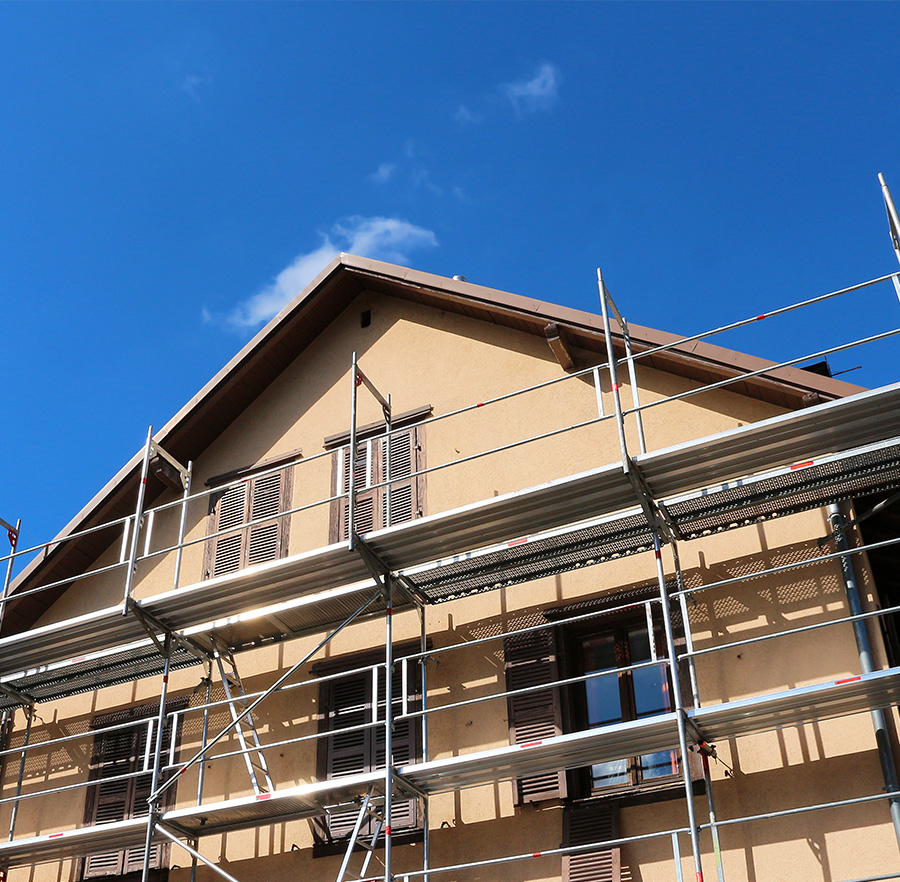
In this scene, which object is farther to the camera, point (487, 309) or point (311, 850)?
point (487, 309)

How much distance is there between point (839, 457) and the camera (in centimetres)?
1020

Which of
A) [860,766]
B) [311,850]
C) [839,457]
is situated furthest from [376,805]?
[839,457]

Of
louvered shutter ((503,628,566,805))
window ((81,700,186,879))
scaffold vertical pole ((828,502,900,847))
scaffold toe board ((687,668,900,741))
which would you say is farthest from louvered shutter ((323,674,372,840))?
scaffold vertical pole ((828,502,900,847))

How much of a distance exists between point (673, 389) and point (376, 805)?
5094 millimetres

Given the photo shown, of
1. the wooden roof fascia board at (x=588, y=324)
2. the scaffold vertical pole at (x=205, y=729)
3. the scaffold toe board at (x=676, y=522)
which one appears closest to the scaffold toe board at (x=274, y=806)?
the scaffold vertical pole at (x=205, y=729)

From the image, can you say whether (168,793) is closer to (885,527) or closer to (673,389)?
(673,389)

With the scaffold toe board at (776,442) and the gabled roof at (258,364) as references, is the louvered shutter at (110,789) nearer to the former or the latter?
the gabled roof at (258,364)

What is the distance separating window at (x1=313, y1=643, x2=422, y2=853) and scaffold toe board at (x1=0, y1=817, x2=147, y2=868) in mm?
1760

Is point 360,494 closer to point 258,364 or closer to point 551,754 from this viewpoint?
point 258,364

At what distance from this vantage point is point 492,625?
12195 mm

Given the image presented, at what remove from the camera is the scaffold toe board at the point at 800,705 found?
927 centimetres

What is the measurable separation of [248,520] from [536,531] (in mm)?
4530

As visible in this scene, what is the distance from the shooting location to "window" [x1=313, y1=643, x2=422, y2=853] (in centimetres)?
1166

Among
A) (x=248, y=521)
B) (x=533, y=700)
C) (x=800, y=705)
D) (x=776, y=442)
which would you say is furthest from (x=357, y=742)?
(x=776, y=442)
